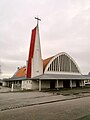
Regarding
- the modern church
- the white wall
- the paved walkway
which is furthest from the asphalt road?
the white wall

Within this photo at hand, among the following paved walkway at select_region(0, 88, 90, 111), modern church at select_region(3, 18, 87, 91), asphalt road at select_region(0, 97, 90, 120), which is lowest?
paved walkway at select_region(0, 88, 90, 111)

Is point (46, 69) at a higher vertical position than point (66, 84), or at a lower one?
higher

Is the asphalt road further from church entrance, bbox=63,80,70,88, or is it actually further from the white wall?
church entrance, bbox=63,80,70,88

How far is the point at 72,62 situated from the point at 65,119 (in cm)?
3301

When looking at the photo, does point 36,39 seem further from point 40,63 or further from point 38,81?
point 38,81

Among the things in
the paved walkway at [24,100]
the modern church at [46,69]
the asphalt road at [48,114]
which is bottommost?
the paved walkway at [24,100]

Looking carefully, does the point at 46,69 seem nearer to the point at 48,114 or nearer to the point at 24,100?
the point at 24,100

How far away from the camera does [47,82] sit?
1411 inches

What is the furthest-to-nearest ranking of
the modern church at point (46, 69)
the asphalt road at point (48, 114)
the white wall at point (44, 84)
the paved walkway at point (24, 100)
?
1. the white wall at point (44, 84)
2. the modern church at point (46, 69)
3. the paved walkway at point (24, 100)
4. the asphalt road at point (48, 114)

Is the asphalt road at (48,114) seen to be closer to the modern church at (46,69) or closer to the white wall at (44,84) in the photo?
the modern church at (46,69)

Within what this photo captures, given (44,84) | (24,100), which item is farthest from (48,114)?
(44,84)

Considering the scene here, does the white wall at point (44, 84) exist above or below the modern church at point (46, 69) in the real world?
below

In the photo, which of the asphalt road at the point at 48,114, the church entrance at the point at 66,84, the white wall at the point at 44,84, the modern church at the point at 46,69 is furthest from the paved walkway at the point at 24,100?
the church entrance at the point at 66,84

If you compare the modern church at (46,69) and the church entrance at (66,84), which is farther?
the church entrance at (66,84)
